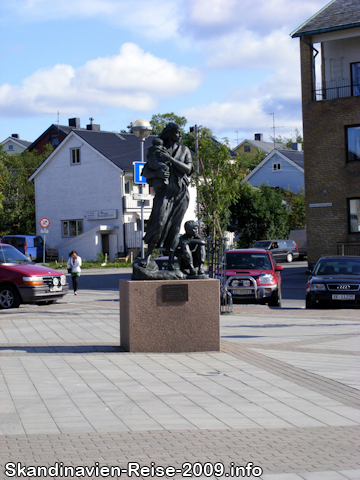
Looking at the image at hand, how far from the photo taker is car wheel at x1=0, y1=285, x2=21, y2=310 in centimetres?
1739

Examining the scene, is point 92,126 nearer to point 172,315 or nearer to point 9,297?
point 9,297

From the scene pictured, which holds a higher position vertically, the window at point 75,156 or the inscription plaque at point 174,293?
the window at point 75,156

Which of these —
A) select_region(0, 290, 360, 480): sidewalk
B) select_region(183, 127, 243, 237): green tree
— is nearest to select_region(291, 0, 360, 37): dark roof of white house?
select_region(183, 127, 243, 237): green tree

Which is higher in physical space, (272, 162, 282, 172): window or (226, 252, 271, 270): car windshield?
(272, 162, 282, 172): window

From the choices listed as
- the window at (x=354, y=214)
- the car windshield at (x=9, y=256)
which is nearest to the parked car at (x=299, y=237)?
the window at (x=354, y=214)

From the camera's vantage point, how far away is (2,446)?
206 inches

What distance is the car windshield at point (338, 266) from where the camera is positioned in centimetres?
1784

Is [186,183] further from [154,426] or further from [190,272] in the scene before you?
[154,426]

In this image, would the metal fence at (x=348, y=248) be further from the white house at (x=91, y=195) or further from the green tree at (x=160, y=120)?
the green tree at (x=160, y=120)

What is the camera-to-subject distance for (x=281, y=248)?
4597cm

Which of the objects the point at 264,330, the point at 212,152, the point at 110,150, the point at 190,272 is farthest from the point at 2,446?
the point at 110,150

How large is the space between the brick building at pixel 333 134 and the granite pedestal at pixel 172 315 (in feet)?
71.7

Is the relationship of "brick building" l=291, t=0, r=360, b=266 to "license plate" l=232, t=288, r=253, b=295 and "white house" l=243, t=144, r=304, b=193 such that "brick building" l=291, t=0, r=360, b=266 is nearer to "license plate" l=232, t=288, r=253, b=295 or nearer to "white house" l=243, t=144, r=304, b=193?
"license plate" l=232, t=288, r=253, b=295

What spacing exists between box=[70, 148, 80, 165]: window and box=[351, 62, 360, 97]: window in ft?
85.5
